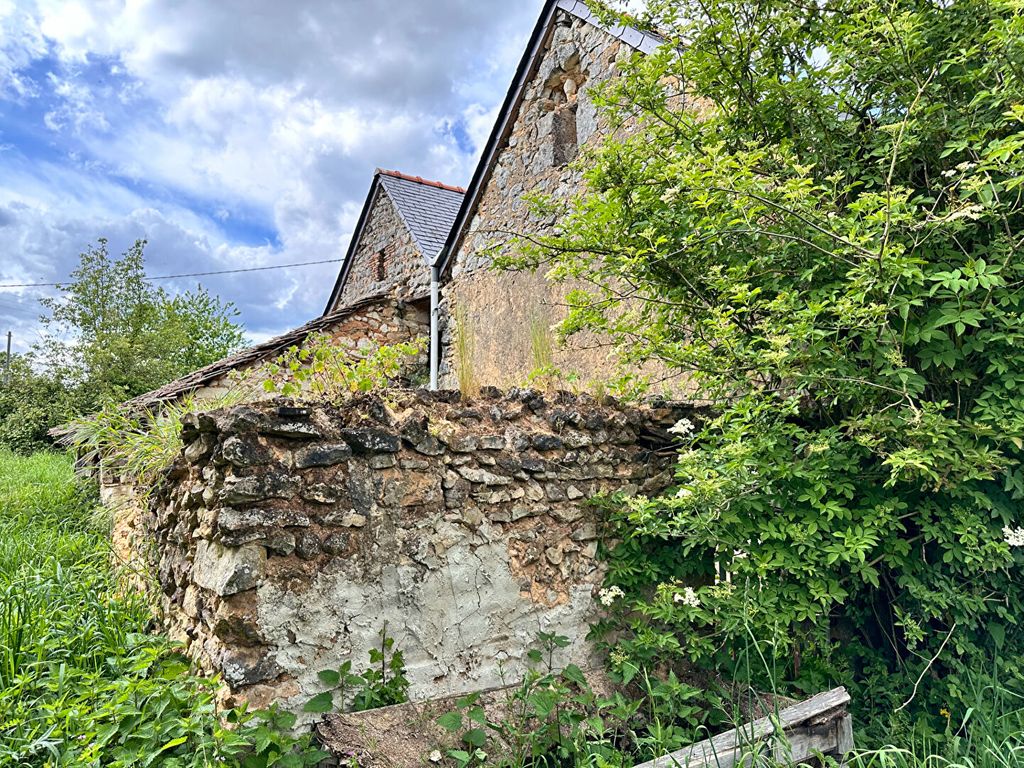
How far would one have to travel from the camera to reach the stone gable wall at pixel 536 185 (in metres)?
6.48

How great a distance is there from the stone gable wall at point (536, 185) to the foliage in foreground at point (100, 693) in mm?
3885

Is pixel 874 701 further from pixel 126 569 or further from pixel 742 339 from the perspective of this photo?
pixel 126 569

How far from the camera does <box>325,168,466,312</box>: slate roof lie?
1084 cm

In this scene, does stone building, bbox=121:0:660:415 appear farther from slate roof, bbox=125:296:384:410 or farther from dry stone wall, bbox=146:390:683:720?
dry stone wall, bbox=146:390:683:720

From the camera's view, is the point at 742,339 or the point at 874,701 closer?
the point at 742,339

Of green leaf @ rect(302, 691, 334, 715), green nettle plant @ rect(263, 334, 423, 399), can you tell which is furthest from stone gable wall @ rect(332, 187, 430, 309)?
green leaf @ rect(302, 691, 334, 715)

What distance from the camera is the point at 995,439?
2729 mm

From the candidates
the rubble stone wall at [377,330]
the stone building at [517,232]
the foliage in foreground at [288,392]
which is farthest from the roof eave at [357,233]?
the foliage in foreground at [288,392]

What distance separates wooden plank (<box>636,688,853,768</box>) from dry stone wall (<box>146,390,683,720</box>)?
901 mm

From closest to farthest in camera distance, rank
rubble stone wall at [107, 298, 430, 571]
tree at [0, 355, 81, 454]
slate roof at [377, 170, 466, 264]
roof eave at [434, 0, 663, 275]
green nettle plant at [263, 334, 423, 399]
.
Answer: green nettle plant at [263, 334, 423, 399]
roof eave at [434, 0, 663, 275]
rubble stone wall at [107, 298, 430, 571]
slate roof at [377, 170, 466, 264]
tree at [0, 355, 81, 454]

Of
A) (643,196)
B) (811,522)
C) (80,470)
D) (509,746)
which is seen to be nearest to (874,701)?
(811,522)

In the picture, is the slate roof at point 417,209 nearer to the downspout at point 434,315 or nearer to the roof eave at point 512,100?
the downspout at point 434,315

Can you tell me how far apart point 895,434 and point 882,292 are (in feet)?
2.13

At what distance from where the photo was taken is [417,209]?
1172cm
